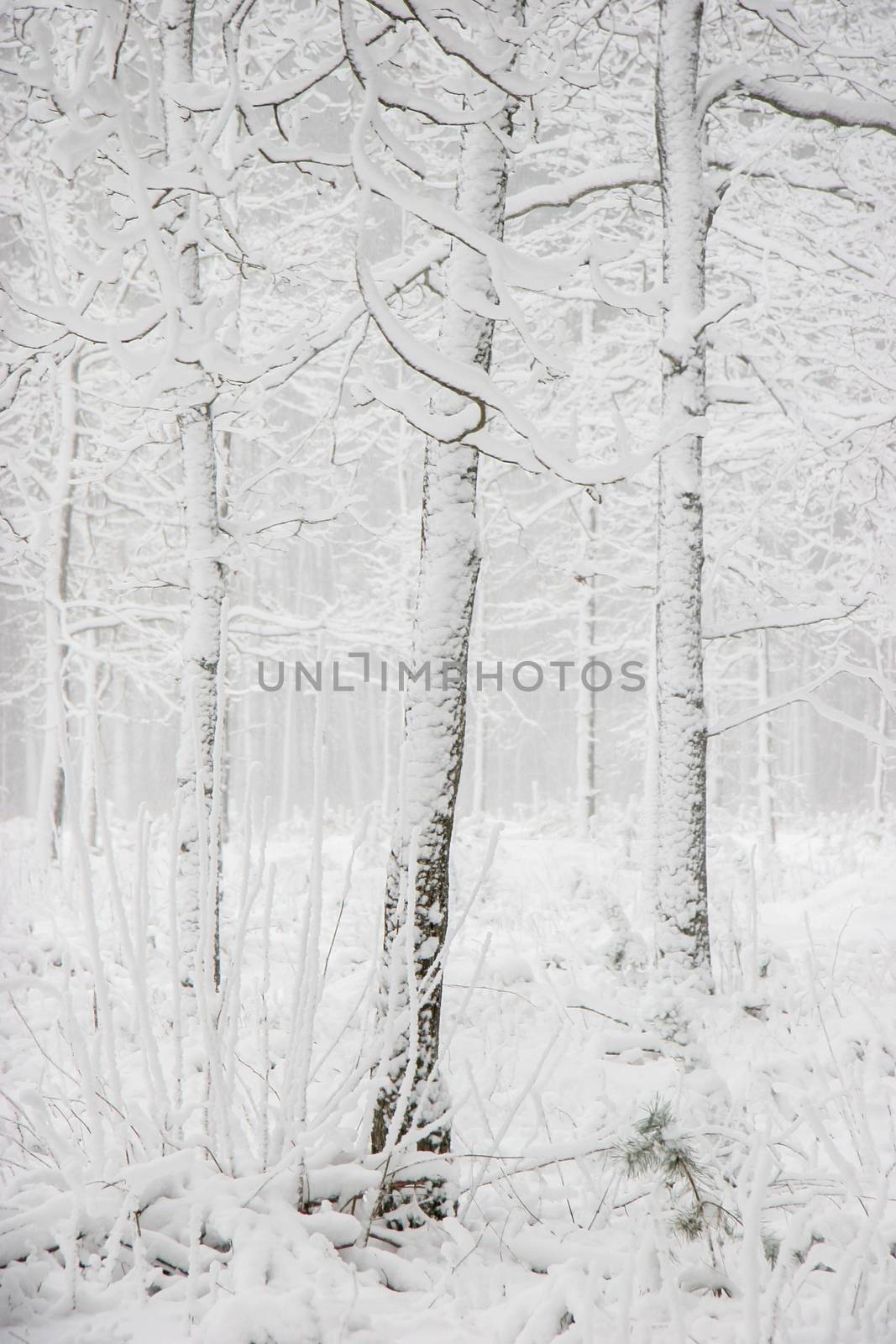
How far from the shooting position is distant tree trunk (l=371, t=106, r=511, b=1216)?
275 cm

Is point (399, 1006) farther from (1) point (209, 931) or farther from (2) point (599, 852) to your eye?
(2) point (599, 852)

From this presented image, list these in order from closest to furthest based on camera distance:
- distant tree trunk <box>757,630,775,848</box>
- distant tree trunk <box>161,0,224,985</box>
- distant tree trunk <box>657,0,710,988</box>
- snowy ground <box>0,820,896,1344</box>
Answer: snowy ground <box>0,820,896,1344</box>
distant tree trunk <box>657,0,710,988</box>
distant tree trunk <box>161,0,224,985</box>
distant tree trunk <box>757,630,775,848</box>

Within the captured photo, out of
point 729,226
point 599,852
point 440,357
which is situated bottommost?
point 599,852

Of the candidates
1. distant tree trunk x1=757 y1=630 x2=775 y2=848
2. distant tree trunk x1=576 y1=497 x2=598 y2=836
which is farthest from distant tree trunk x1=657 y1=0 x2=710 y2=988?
distant tree trunk x1=757 y1=630 x2=775 y2=848

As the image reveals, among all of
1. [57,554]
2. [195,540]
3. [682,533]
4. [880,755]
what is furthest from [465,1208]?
[880,755]

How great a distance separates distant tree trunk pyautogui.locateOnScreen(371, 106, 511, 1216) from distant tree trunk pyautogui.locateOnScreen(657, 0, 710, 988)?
8.58 ft

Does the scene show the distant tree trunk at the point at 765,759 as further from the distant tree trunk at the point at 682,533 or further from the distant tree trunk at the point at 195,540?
the distant tree trunk at the point at 195,540

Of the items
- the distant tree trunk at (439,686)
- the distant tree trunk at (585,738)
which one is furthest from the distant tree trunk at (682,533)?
the distant tree trunk at (585,738)

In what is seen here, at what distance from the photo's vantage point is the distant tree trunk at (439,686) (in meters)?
2.75

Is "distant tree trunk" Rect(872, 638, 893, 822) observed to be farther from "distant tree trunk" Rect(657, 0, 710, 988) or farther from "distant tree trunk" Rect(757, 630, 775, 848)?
"distant tree trunk" Rect(657, 0, 710, 988)

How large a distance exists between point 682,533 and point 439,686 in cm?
318

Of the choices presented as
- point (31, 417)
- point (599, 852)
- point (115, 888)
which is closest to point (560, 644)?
point (599, 852)

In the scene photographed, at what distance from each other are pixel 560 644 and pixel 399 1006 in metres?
15.0

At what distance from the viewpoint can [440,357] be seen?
2178 millimetres
